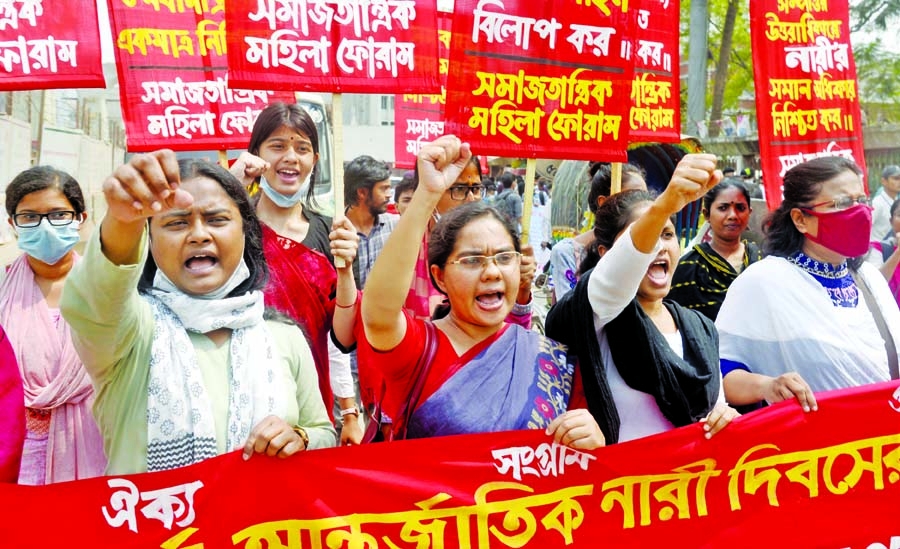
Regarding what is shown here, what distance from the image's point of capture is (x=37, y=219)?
333 cm

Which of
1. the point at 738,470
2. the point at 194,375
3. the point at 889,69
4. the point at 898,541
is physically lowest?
the point at 898,541

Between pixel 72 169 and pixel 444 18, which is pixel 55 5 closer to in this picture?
pixel 444 18

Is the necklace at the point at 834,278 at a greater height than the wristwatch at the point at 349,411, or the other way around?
the necklace at the point at 834,278

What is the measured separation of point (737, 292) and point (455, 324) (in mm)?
1325

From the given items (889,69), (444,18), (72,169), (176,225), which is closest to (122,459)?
(176,225)

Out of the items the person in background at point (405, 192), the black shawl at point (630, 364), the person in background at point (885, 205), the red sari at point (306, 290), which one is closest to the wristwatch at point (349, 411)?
the red sari at point (306, 290)

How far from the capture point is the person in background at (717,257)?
15.6 ft

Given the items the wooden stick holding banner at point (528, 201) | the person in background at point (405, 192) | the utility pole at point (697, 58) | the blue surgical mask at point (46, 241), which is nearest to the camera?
the blue surgical mask at point (46, 241)

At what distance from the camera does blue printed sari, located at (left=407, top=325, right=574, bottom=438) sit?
2504 mm

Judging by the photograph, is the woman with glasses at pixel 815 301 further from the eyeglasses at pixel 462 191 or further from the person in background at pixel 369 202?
the person in background at pixel 369 202

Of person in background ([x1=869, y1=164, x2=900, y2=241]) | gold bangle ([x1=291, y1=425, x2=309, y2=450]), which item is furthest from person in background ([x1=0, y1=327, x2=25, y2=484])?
person in background ([x1=869, y1=164, x2=900, y2=241])

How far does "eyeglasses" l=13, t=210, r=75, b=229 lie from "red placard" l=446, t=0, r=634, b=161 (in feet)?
5.00

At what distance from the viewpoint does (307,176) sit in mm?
4129

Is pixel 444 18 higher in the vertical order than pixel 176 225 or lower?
higher
